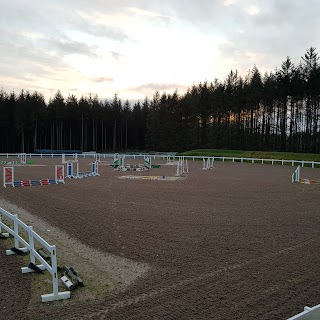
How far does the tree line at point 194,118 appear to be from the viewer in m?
54.3

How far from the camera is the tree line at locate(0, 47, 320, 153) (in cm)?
5428

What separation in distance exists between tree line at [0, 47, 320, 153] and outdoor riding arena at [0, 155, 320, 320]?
43.1 metres

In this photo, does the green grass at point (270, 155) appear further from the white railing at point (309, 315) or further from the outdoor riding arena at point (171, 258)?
the white railing at point (309, 315)

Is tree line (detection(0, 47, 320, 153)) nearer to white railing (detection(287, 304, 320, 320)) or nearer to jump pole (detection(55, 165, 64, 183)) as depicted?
jump pole (detection(55, 165, 64, 183))

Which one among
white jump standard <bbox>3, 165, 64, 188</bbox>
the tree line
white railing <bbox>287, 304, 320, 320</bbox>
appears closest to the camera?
white railing <bbox>287, 304, 320, 320</bbox>

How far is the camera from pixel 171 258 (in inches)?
306

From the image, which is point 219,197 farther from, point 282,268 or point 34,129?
point 34,129

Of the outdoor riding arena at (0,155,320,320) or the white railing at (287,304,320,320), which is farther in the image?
the outdoor riding arena at (0,155,320,320)

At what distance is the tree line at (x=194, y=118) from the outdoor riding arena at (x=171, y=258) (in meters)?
43.1

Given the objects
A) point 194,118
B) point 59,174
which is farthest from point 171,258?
point 194,118

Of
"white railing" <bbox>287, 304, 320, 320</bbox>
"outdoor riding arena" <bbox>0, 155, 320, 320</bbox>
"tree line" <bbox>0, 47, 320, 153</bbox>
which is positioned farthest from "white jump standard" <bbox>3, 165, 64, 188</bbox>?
"tree line" <bbox>0, 47, 320, 153</bbox>

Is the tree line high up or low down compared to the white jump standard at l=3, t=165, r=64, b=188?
up

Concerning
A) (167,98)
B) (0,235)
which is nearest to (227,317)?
(0,235)

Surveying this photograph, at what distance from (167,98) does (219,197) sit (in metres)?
63.5
